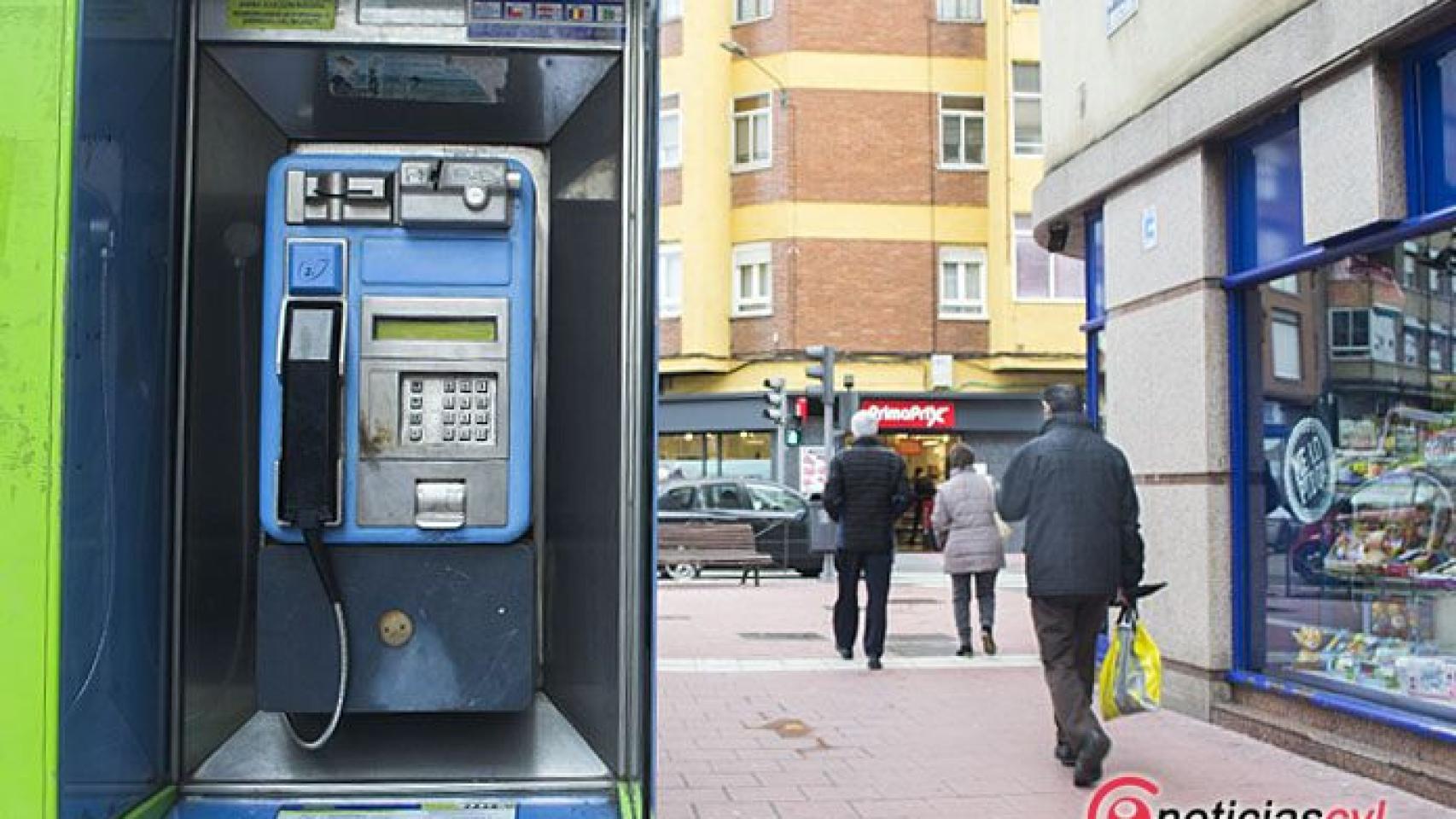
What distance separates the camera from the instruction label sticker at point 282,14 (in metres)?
3.86

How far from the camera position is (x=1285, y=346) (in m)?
7.20

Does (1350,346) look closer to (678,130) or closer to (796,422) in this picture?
(796,422)

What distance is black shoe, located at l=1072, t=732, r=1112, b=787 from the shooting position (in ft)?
19.9

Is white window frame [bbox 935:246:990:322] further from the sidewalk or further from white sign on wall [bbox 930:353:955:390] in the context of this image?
the sidewalk

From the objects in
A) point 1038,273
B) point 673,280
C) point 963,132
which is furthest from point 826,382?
point 963,132

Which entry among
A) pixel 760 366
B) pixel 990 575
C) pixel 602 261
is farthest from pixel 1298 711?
pixel 760 366

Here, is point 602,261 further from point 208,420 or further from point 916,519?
point 916,519

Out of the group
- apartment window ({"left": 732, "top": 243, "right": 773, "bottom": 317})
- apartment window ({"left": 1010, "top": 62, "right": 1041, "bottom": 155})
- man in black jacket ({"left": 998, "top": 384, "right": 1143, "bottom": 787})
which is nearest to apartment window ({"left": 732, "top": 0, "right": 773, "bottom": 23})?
apartment window ({"left": 732, "top": 243, "right": 773, "bottom": 317})

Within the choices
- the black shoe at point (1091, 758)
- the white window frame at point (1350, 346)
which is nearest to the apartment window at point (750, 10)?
the white window frame at point (1350, 346)

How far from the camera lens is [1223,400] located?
24.6 ft

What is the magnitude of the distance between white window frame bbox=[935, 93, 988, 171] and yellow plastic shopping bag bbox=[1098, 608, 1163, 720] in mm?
18300

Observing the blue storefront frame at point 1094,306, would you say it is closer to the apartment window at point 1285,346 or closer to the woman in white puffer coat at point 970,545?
the woman in white puffer coat at point 970,545

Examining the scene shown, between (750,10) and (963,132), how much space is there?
4.12 m

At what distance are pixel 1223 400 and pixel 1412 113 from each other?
193cm
